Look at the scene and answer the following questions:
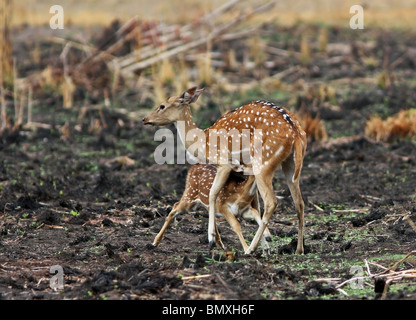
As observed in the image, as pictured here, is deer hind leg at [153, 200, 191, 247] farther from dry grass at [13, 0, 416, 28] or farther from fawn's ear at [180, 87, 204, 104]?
dry grass at [13, 0, 416, 28]

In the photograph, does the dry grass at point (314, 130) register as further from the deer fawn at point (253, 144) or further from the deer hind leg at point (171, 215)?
the deer hind leg at point (171, 215)

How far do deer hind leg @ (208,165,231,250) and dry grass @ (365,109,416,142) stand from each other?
5.57m

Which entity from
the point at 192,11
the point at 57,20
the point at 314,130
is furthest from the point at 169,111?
the point at 192,11

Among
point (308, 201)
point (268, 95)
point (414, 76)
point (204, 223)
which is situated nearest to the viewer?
point (204, 223)

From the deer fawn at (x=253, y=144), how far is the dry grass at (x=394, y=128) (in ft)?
17.4

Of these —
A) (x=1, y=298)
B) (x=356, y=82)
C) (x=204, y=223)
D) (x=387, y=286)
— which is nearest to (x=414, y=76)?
(x=356, y=82)

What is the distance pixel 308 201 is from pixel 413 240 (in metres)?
2.40

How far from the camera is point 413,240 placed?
8617 millimetres

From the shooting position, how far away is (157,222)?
32.7ft

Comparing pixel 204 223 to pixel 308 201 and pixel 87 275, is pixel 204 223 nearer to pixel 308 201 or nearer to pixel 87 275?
pixel 308 201

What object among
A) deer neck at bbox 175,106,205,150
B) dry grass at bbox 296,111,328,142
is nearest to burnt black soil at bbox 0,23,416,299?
dry grass at bbox 296,111,328,142

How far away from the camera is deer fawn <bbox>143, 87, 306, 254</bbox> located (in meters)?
8.39

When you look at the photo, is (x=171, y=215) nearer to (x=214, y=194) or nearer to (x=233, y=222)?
(x=214, y=194)

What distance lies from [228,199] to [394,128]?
18.7ft
